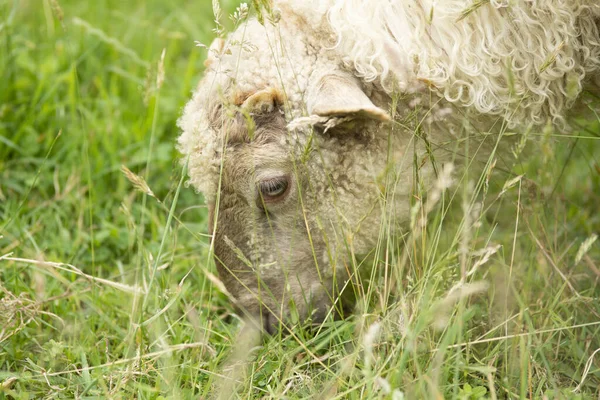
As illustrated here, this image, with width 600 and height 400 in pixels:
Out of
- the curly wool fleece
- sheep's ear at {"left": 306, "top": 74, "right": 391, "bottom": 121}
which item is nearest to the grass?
the curly wool fleece

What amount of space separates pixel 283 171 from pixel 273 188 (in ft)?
0.26

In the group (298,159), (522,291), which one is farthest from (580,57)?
(298,159)

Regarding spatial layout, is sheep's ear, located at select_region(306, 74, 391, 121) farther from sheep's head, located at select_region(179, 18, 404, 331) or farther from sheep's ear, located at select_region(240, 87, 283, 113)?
sheep's ear, located at select_region(240, 87, 283, 113)

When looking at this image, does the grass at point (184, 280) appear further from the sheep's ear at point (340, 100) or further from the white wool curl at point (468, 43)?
the sheep's ear at point (340, 100)

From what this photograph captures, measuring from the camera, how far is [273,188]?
284 cm

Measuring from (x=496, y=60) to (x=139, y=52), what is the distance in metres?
3.20

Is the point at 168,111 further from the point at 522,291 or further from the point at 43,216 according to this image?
the point at 522,291

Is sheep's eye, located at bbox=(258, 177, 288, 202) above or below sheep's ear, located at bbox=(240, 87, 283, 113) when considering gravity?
below

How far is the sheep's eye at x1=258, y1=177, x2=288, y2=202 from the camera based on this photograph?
2824 millimetres

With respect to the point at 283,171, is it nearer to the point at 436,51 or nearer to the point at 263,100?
the point at 263,100

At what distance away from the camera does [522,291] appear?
291cm

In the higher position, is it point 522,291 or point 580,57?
point 580,57

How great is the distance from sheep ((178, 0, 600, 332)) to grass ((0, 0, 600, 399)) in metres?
0.21

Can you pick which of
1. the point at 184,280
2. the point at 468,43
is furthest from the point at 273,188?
the point at 468,43
